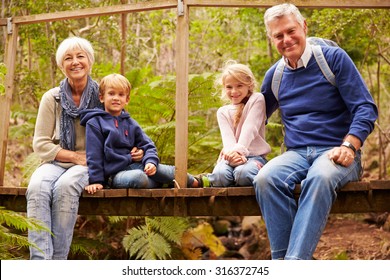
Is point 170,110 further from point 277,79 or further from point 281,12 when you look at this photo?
point 281,12

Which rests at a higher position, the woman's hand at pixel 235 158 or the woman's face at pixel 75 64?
the woman's face at pixel 75 64

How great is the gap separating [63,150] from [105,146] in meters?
0.36

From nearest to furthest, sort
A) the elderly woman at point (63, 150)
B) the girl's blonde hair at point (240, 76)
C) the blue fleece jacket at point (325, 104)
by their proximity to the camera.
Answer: the blue fleece jacket at point (325, 104)
the elderly woman at point (63, 150)
the girl's blonde hair at point (240, 76)

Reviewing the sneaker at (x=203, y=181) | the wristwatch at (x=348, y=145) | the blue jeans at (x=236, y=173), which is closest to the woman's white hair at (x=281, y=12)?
the wristwatch at (x=348, y=145)

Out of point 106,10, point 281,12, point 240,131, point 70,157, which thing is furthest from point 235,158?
point 106,10

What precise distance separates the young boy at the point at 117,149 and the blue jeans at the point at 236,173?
1.05 ft

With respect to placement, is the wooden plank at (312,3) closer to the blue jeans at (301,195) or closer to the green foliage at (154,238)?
the blue jeans at (301,195)

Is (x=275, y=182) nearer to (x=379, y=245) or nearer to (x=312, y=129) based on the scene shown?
(x=312, y=129)

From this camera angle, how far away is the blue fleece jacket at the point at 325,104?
12.5ft

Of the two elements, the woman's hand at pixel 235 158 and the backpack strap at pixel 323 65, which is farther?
the woman's hand at pixel 235 158

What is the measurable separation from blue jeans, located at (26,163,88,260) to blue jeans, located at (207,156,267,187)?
101cm

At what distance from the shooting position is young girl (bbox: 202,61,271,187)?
4141 mm

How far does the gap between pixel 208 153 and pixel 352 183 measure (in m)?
3.43

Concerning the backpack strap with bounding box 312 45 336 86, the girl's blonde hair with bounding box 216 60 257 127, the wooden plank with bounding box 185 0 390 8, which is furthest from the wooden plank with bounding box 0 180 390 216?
the wooden plank with bounding box 185 0 390 8
